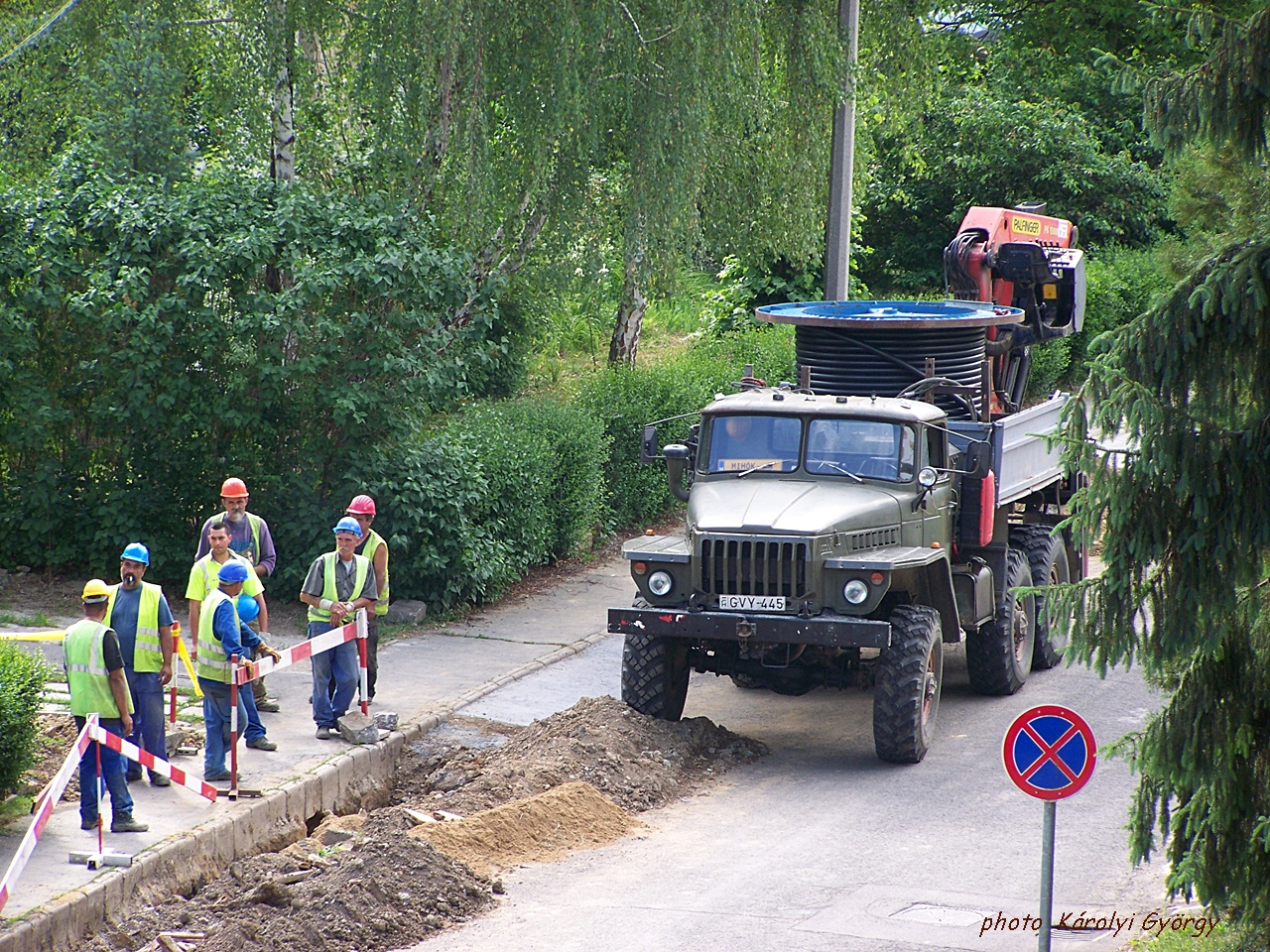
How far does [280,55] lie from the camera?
15.5 metres

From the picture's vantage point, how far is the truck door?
12.1 m

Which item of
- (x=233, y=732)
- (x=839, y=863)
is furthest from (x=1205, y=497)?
(x=233, y=732)

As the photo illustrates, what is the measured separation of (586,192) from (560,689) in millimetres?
6226

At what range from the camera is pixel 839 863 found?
931 centimetres

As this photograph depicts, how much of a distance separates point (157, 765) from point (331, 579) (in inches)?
92.2

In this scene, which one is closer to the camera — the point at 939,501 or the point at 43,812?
the point at 43,812

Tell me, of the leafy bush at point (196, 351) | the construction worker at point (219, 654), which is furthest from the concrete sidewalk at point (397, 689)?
the leafy bush at point (196, 351)

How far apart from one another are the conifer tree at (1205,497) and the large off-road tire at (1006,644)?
595 cm

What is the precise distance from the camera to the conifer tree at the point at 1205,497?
6.19 m

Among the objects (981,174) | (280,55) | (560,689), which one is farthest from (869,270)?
(560,689)

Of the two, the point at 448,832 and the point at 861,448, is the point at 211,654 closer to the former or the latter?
the point at 448,832

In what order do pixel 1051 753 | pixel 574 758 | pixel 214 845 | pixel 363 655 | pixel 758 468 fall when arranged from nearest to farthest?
pixel 1051 753 → pixel 214 845 → pixel 574 758 → pixel 363 655 → pixel 758 468

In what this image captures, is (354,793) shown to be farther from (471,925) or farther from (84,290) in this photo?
(84,290)

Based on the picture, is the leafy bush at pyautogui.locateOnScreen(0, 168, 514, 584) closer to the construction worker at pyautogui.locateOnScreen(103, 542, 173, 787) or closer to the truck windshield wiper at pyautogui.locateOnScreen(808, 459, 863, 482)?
the truck windshield wiper at pyautogui.locateOnScreen(808, 459, 863, 482)
